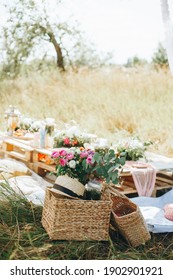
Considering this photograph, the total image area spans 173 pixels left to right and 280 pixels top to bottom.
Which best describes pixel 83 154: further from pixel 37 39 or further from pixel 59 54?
pixel 59 54

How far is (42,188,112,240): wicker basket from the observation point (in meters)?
2.76

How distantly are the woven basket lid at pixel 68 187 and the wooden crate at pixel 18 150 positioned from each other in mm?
2165

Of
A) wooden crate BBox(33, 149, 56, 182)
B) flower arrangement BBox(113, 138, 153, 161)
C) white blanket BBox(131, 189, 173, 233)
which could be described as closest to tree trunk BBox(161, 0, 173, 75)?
flower arrangement BBox(113, 138, 153, 161)

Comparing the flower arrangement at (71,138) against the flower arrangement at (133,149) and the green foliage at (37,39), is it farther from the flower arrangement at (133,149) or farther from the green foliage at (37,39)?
the green foliage at (37,39)

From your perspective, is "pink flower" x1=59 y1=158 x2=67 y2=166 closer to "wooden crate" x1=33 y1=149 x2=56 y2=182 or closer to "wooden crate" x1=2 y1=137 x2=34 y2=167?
"wooden crate" x1=33 y1=149 x2=56 y2=182

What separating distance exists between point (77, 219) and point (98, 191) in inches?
8.2

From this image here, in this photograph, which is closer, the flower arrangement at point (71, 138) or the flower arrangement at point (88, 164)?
the flower arrangement at point (88, 164)

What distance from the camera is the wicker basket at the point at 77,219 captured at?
2758 mm

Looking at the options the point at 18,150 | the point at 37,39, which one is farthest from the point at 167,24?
the point at 37,39

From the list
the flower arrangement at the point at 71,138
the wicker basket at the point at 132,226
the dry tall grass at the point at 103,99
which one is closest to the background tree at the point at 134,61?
the dry tall grass at the point at 103,99

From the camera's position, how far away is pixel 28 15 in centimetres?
918
